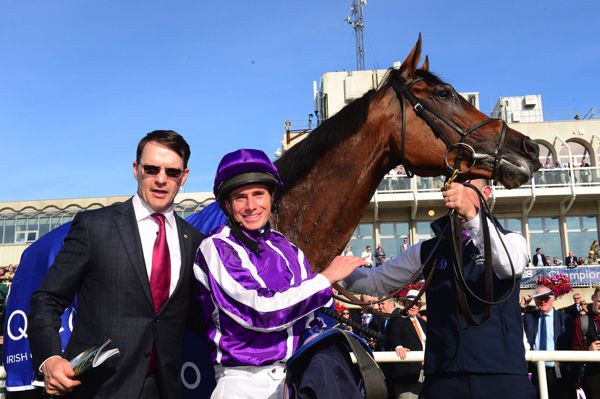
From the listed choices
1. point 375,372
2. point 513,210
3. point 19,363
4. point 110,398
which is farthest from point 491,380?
point 513,210

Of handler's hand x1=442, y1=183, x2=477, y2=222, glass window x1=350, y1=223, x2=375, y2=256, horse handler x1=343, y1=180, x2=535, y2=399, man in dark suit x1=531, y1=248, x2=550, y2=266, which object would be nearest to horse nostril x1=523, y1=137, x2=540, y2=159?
horse handler x1=343, y1=180, x2=535, y2=399

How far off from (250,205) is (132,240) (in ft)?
1.58

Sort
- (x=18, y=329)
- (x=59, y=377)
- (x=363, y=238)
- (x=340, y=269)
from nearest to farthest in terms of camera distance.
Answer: (x=59, y=377), (x=340, y=269), (x=18, y=329), (x=363, y=238)

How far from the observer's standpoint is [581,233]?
25.5 meters

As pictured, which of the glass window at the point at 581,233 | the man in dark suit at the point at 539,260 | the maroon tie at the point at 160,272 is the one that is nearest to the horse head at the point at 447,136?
the maroon tie at the point at 160,272

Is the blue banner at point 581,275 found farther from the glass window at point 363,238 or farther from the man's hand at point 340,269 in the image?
the man's hand at point 340,269

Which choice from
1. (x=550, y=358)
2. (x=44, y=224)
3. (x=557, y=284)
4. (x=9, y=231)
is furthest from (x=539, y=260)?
(x=9, y=231)

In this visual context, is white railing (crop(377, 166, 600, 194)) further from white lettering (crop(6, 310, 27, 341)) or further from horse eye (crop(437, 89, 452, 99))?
white lettering (crop(6, 310, 27, 341))

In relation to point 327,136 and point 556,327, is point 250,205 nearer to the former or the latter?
point 327,136

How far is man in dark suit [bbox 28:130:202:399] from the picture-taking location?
202cm

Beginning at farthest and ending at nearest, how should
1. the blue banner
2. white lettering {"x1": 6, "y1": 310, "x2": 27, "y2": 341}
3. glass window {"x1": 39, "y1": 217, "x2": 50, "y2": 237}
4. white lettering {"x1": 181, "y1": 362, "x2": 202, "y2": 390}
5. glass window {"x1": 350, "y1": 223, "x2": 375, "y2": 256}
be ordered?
glass window {"x1": 350, "y1": 223, "x2": 375, "y2": 256} → glass window {"x1": 39, "y1": 217, "x2": 50, "y2": 237} → the blue banner → white lettering {"x1": 6, "y1": 310, "x2": 27, "y2": 341} → white lettering {"x1": 181, "y1": 362, "x2": 202, "y2": 390}

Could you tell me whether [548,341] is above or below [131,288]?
below

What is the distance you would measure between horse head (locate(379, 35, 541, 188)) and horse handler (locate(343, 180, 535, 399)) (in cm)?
16

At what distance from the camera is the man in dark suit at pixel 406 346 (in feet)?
19.1
